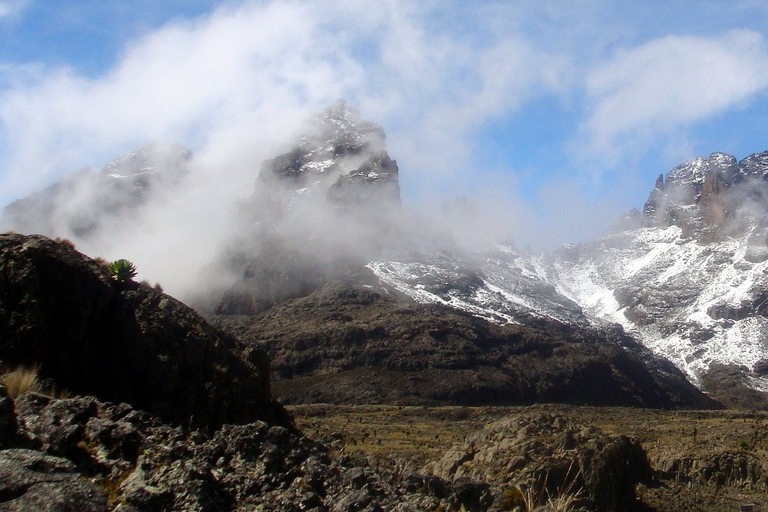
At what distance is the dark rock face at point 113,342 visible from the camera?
11719mm

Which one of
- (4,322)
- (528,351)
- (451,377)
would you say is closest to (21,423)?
(4,322)

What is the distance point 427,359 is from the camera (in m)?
100

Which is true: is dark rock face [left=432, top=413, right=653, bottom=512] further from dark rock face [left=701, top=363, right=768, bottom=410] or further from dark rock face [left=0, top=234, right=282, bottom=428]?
dark rock face [left=701, top=363, right=768, bottom=410]

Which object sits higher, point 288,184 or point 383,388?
point 288,184

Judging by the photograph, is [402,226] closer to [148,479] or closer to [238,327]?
[238,327]

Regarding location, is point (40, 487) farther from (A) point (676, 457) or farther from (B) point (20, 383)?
(A) point (676, 457)

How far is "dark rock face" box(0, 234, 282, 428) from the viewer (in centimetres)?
1172

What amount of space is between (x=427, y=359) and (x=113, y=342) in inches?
3473

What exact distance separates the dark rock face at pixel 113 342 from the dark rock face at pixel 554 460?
6.45 m

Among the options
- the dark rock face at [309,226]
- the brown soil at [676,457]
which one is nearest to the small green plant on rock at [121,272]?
the brown soil at [676,457]

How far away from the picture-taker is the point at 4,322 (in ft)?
37.1

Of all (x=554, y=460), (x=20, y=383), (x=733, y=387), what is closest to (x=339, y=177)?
(x=733, y=387)

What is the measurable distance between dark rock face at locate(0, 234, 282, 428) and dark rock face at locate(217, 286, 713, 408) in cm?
7197

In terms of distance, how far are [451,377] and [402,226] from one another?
85.5 metres
